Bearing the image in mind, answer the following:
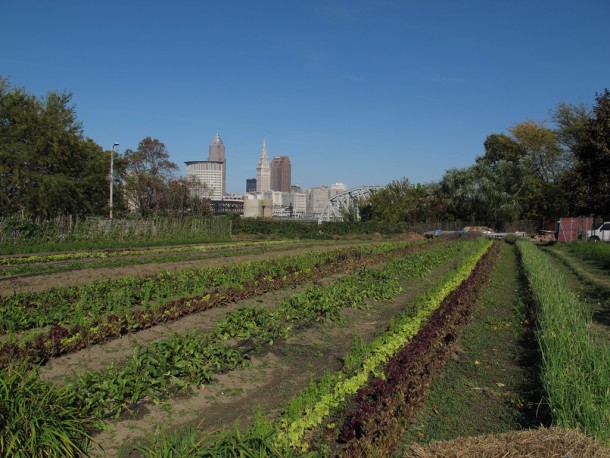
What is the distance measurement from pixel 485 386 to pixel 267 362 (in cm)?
295

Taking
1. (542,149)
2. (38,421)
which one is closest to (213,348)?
(38,421)

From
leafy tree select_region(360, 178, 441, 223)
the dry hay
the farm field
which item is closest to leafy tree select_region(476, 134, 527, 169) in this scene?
leafy tree select_region(360, 178, 441, 223)

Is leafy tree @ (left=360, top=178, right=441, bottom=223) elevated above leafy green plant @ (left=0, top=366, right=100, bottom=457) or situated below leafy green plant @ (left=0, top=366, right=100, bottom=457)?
above

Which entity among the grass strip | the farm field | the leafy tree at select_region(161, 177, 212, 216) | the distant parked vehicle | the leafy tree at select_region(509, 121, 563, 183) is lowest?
the farm field

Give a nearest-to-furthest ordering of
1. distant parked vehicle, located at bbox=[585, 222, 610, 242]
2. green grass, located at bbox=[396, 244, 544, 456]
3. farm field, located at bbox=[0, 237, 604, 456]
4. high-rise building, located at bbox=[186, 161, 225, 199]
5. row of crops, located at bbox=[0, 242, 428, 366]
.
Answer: farm field, located at bbox=[0, 237, 604, 456], green grass, located at bbox=[396, 244, 544, 456], row of crops, located at bbox=[0, 242, 428, 366], distant parked vehicle, located at bbox=[585, 222, 610, 242], high-rise building, located at bbox=[186, 161, 225, 199]

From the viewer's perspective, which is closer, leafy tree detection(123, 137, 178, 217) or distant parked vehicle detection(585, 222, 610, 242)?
distant parked vehicle detection(585, 222, 610, 242)

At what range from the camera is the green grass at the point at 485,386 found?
5176 mm

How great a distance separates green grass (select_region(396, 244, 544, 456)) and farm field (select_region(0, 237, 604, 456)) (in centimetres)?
3

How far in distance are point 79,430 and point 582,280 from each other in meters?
18.5

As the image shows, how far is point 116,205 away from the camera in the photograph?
4122 centimetres

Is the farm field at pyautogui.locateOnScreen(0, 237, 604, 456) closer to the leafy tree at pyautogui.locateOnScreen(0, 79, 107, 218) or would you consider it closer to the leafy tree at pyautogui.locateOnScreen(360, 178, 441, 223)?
the leafy tree at pyautogui.locateOnScreen(0, 79, 107, 218)

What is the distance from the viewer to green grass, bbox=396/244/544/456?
518cm

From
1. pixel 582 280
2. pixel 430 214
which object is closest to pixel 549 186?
pixel 430 214

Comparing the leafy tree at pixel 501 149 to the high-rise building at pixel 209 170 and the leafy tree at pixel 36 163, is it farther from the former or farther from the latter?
the high-rise building at pixel 209 170
